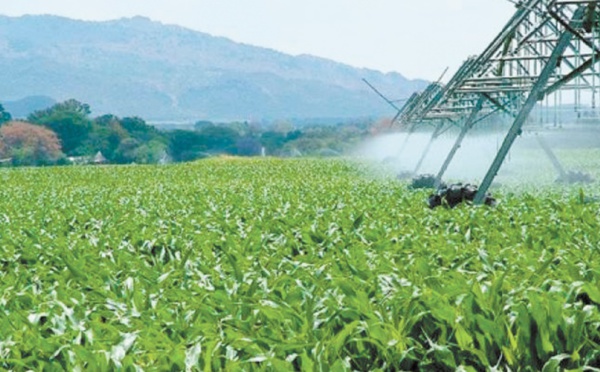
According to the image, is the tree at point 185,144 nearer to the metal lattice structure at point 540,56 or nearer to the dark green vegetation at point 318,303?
the metal lattice structure at point 540,56

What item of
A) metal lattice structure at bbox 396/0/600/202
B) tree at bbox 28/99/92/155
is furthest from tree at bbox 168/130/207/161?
metal lattice structure at bbox 396/0/600/202

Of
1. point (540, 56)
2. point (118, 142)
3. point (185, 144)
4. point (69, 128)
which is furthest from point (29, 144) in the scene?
point (540, 56)

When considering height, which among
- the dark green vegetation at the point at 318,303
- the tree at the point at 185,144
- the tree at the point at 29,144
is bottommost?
the tree at the point at 185,144

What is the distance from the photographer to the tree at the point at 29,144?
382ft

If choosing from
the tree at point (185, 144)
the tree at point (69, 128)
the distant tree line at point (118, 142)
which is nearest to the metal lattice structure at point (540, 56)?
the distant tree line at point (118, 142)

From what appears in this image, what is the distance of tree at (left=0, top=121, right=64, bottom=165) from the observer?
11631 cm

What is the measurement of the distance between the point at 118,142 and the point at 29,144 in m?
15.6

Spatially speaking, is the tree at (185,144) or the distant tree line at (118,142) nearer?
the distant tree line at (118,142)

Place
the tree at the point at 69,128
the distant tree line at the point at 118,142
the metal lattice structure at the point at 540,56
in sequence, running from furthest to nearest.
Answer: the tree at the point at 69,128, the distant tree line at the point at 118,142, the metal lattice structure at the point at 540,56

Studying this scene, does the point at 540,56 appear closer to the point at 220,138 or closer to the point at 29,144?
the point at 29,144

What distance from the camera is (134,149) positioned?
125 m

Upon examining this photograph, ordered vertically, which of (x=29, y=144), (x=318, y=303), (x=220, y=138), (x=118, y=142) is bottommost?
(x=220, y=138)

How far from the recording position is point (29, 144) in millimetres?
118500

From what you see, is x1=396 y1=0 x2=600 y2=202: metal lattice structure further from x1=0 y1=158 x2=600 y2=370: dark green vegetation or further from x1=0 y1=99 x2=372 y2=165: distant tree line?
x1=0 y1=99 x2=372 y2=165: distant tree line
